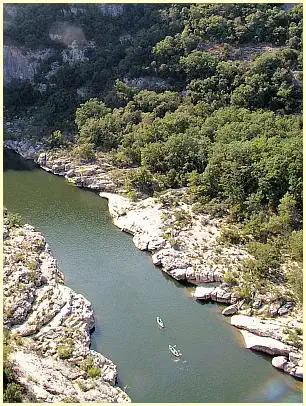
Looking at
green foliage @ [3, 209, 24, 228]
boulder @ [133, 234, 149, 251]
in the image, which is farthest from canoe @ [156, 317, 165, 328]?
green foliage @ [3, 209, 24, 228]

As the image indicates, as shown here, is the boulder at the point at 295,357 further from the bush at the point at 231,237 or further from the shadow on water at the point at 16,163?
the shadow on water at the point at 16,163

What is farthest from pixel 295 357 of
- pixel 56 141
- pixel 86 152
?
pixel 56 141

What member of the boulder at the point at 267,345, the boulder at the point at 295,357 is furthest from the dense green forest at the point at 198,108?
the boulder at the point at 295,357

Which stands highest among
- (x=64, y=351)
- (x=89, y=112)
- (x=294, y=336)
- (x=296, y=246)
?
(x=89, y=112)

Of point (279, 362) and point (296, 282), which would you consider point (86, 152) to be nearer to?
point (296, 282)

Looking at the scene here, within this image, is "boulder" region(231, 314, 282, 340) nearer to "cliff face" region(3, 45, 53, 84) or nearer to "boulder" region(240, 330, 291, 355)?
"boulder" region(240, 330, 291, 355)

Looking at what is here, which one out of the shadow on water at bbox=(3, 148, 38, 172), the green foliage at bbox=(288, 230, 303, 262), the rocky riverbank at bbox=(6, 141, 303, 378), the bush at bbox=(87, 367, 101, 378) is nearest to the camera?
the bush at bbox=(87, 367, 101, 378)

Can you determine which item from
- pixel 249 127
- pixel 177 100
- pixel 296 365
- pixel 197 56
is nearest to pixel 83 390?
pixel 296 365

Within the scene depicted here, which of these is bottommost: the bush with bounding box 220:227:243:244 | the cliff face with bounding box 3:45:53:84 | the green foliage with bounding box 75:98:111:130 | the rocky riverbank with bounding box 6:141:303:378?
the rocky riverbank with bounding box 6:141:303:378
